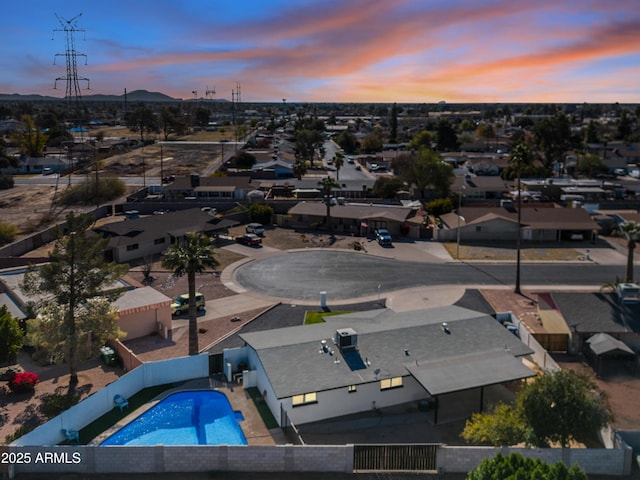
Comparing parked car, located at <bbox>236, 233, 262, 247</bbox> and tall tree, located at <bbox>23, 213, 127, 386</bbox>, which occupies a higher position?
tall tree, located at <bbox>23, 213, 127, 386</bbox>

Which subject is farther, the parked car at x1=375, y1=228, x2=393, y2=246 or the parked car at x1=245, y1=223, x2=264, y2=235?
the parked car at x1=245, y1=223, x2=264, y2=235

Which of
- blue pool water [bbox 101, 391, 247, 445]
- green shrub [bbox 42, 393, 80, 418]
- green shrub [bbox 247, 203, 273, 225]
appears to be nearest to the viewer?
blue pool water [bbox 101, 391, 247, 445]

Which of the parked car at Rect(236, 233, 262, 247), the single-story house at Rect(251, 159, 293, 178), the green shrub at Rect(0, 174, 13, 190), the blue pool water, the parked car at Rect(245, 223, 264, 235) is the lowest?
the blue pool water

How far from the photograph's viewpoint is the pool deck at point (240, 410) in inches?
1176

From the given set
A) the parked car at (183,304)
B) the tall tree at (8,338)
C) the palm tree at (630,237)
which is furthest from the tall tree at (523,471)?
the palm tree at (630,237)

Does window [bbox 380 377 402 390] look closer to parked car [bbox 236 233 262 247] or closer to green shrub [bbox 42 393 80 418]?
green shrub [bbox 42 393 80 418]

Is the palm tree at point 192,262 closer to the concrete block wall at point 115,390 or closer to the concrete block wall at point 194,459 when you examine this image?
the concrete block wall at point 115,390

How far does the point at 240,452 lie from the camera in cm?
2633

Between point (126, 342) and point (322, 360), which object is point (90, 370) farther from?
point (322, 360)

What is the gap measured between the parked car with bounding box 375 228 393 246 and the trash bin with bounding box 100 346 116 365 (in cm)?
4025

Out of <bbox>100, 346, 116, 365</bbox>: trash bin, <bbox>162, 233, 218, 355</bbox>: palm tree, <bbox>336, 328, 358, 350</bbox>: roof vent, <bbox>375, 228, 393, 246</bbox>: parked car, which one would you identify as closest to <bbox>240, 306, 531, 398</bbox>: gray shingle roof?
<bbox>336, 328, 358, 350</bbox>: roof vent

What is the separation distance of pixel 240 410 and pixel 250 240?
39.7m

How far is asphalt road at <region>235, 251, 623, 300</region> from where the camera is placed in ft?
182

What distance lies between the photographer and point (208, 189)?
10031 centimetres
